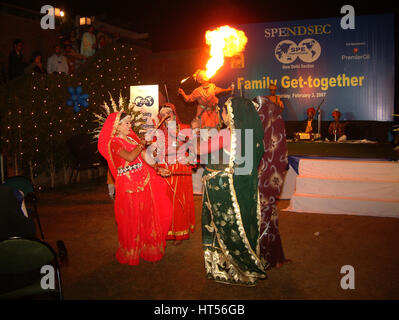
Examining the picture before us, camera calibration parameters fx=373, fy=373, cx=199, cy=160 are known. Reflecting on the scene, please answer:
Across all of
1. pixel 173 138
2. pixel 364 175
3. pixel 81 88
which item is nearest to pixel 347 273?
pixel 173 138

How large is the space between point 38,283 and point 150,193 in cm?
181

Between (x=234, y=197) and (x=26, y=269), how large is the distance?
197cm

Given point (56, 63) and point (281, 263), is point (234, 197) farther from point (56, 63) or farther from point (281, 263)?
point (56, 63)

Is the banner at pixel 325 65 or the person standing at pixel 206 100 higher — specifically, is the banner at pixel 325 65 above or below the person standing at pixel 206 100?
above

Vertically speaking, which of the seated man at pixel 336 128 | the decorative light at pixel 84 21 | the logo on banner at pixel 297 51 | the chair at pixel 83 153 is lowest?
the chair at pixel 83 153

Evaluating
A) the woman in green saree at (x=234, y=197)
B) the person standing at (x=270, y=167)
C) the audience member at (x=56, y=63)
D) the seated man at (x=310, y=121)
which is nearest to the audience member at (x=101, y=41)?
the audience member at (x=56, y=63)

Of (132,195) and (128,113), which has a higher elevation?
(128,113)

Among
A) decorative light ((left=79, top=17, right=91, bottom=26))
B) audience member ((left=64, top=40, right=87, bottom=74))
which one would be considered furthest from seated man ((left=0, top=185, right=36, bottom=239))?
decorative light ((left=79, top=17, right=91, bottom=26))

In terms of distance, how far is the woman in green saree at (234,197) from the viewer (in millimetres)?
3678

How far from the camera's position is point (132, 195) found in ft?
14.3

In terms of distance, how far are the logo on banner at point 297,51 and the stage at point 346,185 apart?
528 centimetres

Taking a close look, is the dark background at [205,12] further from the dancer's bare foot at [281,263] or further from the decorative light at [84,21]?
the dancer's bare foot at [281,263]

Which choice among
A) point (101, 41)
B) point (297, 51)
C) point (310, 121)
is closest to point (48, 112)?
point (101, 41)

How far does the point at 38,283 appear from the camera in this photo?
2.91 m
